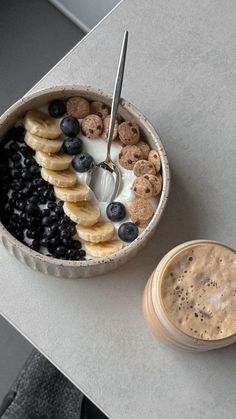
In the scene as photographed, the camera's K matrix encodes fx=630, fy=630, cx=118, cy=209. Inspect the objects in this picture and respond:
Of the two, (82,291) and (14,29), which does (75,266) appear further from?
(14,29)

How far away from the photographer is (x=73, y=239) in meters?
0.90

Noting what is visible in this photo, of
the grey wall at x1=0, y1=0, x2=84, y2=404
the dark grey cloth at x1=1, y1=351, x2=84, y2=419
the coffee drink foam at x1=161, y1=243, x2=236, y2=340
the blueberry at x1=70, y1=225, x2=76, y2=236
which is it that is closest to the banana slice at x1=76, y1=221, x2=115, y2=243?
the blueberry at x1=70, y1=225, x2=76, y2=236

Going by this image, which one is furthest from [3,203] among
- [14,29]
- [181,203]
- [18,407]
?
[14,29]

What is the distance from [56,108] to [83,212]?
17 centimetres

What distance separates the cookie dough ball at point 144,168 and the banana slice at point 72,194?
0.26 ft

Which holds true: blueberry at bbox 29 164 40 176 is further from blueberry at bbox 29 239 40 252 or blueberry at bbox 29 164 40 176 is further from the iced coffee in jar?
the iced coffee in jar

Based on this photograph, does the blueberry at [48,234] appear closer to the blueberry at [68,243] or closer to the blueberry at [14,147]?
the blueberry at [68,243]

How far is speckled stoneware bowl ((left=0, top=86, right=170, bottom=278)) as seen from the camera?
0.86 m

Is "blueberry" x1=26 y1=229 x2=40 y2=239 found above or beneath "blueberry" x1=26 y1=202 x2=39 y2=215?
beneath

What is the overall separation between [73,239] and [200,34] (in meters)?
0.44

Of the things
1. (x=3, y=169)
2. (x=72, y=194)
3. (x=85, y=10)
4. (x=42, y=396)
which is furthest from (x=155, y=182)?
(x=85, y=10)

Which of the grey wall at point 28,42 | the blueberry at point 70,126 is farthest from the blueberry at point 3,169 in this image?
the grey wall at point 28,42

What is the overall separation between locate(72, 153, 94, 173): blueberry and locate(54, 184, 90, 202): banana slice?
3cm

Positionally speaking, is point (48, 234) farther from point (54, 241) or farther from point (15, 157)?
point (15, 157)
